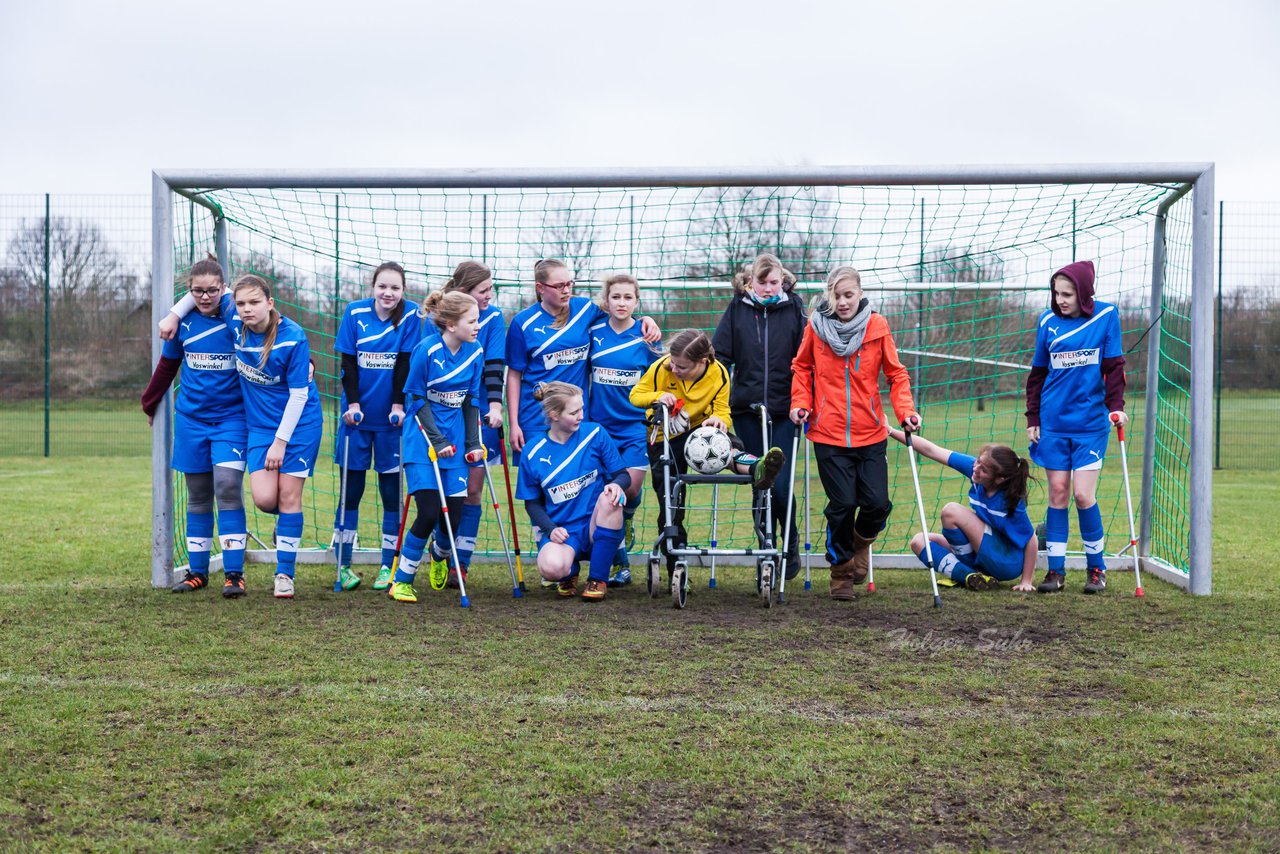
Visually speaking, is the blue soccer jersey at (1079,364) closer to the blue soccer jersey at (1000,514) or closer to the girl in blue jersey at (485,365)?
the blue soccer jersey at (1000,514)

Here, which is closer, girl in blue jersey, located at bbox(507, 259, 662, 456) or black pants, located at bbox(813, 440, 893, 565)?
black pants, located at bbox(813, 440, 893, 565)

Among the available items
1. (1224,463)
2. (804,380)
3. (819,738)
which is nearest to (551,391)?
(804,380)

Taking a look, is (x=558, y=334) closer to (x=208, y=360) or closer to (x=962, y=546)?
(x=208, y=360)

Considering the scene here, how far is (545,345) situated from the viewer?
6.28 m

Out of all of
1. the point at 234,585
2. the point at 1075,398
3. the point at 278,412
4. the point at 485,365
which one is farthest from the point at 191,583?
the point at 1075,398

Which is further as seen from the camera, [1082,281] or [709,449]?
[1082,281]

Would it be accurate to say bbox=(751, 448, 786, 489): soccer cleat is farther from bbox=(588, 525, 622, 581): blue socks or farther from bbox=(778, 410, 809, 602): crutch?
bbox=(588, 525, 622, 581): blue socks

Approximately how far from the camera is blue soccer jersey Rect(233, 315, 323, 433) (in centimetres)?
585

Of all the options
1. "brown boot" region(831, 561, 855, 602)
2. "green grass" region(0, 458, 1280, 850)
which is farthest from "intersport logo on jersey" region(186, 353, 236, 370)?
"brown boot" region(831, 561, 855, 602)

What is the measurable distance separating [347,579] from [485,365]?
1.41 m

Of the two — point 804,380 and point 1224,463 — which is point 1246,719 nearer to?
point 804,380

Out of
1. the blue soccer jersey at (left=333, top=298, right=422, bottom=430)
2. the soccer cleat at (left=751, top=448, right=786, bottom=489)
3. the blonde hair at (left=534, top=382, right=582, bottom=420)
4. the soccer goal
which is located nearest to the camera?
the soccer cleat at (left=751, top=448, right=786, bottom=489)

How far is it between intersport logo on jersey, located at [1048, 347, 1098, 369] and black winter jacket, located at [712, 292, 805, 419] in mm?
1422

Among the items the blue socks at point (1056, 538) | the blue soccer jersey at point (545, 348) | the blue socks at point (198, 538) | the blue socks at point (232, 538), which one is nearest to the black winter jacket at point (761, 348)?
the blue soccer jersey at point (545, 348)
